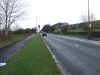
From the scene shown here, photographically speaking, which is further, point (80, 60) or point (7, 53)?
point (7, 53)

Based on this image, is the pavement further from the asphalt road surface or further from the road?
the road

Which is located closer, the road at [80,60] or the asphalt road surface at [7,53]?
the road at [80,60]

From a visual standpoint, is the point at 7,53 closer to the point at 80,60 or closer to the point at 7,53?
the point at 7,53

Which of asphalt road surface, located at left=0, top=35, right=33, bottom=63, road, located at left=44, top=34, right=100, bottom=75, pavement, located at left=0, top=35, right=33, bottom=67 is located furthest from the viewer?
asphalt road surface, located at left=0, top=35, right=33, bottom=63

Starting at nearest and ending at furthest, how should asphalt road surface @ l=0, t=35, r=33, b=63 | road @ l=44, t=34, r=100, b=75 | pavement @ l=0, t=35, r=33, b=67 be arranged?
1. road @ l=44, t=34, r=100, b=75
2. pavement @ l=0, t=35, r=33, b=67
3. asphalt road surface @ l=0, t=35, r=33, b=63

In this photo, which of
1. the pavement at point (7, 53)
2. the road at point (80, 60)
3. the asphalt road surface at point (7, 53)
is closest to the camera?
the road at point (80, 60)

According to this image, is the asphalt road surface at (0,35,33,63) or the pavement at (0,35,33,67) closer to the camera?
the pavement at (0,35,33,67)

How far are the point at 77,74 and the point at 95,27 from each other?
93.5 metres

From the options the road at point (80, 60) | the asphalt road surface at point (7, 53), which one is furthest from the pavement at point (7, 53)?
the road at point (80, 60)

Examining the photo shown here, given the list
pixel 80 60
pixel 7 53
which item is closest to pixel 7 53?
pixel 7 53

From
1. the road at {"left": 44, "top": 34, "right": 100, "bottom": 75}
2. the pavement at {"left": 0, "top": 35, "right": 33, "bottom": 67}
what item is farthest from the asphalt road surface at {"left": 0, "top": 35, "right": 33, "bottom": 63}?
the road at {"left": 44, "top": 34, "right": 100, "bottom": 75}

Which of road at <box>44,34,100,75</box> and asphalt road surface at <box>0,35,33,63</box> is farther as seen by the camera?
asphalt road surface at <box>0,35,33,63</box>

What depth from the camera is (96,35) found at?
62.7 metres

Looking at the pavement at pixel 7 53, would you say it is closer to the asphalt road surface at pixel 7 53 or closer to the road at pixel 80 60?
the asphalt road surface at pixel 7 53
